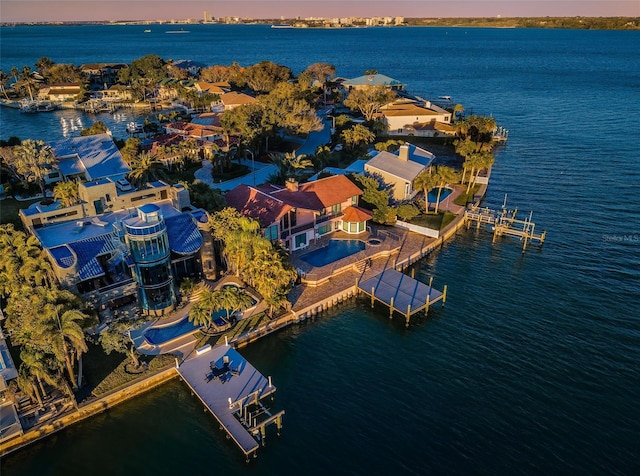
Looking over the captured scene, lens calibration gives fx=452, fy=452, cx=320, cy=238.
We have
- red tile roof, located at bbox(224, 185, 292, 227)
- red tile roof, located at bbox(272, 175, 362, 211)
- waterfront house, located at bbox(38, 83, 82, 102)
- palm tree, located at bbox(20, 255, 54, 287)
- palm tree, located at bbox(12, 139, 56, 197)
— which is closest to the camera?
palm tree, located at bbox(20, 255, 54, 287)

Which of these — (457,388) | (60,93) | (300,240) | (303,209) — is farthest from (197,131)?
(60,93)

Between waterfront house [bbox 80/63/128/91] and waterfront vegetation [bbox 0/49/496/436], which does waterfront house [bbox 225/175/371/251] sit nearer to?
waterfront vegetation [bbox 0/49/496/436]

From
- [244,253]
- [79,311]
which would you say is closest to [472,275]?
[244,253]

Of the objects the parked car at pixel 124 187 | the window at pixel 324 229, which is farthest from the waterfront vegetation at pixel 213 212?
the window at pixel 324 229

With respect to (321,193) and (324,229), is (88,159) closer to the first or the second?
(321,193)

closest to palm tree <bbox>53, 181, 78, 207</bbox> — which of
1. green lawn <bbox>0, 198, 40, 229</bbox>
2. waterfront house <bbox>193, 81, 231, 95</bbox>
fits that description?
green lawn <bbox>0, 198, 40, 229</bbox>

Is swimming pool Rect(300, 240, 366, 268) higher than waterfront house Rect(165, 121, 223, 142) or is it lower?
lower

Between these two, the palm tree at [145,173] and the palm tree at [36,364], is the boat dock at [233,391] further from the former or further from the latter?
the palm tree at [145,173]
